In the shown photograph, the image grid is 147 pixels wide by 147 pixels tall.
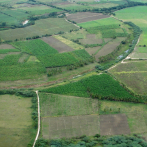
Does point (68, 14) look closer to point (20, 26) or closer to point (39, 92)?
point (20, 26)

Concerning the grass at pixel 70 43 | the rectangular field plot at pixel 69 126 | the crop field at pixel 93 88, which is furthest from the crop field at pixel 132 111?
the grass at pixel 70 43

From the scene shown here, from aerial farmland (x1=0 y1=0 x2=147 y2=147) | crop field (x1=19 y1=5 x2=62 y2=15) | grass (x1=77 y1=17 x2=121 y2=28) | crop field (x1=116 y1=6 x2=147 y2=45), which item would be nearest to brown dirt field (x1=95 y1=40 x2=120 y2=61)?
aerial farmland (x1=0 y1=0 x2=147 y2=147)

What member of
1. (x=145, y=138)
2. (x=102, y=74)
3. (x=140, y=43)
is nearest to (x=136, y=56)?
(x=140, y=43)

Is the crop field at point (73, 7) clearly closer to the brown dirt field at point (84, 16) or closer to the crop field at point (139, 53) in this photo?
the brown dirt field at point (84, 16)

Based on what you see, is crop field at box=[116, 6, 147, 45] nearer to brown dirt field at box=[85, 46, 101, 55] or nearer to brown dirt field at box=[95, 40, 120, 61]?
brown dirt field at box=[95, 40, 120, 61]

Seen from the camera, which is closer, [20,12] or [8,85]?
[8,85]

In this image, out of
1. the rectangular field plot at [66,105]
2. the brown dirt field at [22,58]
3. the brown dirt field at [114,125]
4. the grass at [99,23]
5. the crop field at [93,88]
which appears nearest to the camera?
the brown dirt field at [114,125]
